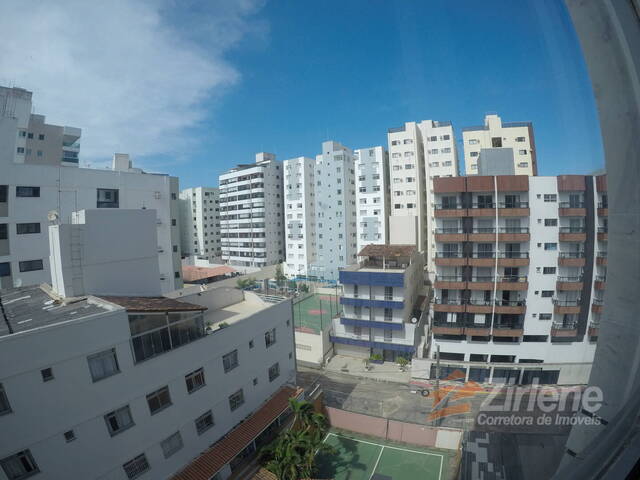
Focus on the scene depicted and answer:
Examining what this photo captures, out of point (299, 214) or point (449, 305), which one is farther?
point (299, 214)

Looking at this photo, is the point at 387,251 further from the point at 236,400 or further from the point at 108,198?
the point at 108,198

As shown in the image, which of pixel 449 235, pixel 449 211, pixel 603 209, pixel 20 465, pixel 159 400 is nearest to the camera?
pixel 603 209

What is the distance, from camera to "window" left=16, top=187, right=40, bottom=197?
8.20 metres

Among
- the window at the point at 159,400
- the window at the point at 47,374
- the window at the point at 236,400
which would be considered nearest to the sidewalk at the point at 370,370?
the window at the point at 236,400

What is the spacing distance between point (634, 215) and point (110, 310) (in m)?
5.82

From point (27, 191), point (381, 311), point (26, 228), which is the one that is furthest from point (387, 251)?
point (27, 191)

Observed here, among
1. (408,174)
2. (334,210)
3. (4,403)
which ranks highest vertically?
(408,174)

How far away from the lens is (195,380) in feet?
18.5

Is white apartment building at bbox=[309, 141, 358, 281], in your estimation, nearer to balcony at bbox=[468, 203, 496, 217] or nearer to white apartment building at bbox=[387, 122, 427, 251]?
white apartment building at bbox=[387, 122, 427, 251]

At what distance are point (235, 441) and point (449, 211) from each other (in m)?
7.36

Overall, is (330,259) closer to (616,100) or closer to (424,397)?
(424,397)

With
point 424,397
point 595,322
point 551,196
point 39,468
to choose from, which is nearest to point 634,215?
point 595,322

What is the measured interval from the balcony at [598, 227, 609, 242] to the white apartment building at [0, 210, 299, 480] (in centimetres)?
557

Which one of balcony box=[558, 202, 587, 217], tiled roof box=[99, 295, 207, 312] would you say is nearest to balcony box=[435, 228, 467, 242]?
balcony box=[558, 202, 587, 217]
